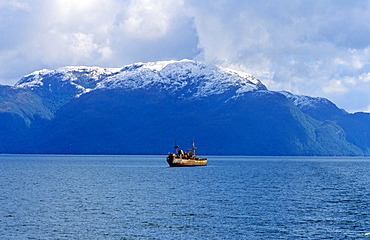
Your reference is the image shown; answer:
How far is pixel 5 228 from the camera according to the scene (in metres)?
67.2

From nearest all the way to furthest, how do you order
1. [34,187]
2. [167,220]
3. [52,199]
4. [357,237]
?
1. [357,237]
2. [167,220]
3. [52,199]
4. [34,187]

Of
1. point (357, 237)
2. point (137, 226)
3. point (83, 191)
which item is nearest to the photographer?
point (357, 237)

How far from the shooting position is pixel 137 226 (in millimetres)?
70438

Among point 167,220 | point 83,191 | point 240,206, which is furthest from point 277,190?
point 167,220

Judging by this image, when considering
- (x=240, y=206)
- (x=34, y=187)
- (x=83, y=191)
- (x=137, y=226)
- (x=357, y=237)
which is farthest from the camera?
(x=34, y=187)

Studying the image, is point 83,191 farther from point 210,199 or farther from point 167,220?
point 167,220

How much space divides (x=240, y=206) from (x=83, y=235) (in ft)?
108

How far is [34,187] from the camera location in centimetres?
12494

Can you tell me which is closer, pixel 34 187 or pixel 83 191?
pixel 83 191

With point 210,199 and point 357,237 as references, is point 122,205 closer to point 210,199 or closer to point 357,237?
point 210,199

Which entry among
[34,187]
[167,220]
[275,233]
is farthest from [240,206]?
[34,187]

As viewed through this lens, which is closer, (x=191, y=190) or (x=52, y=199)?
(x=52, y=199)

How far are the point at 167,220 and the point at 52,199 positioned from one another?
32158 millimetres

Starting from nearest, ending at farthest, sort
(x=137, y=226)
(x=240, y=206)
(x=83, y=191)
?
1. (x=137, y=226)
2. (x=240, y=206)
3. (x=83, y=191)
